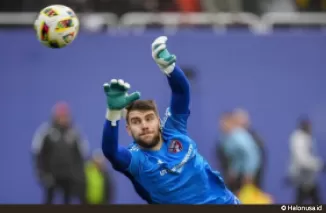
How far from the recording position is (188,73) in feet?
68.7

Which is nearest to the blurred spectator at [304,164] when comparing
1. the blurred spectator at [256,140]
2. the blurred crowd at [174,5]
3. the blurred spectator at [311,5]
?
→ the blurred spectator at [256,140]

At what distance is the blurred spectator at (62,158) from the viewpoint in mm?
19156

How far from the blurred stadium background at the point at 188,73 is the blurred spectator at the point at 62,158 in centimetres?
117

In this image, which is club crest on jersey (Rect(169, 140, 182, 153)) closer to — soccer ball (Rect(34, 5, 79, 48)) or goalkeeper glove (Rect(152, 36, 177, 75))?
goalkeeper glove (Rect(152, 36, 177, 75))

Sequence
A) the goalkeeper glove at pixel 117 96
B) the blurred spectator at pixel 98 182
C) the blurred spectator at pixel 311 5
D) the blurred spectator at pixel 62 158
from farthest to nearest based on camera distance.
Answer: the blurred spectator at pixel 311 5 → the blurred spectator at pixel 98 182 → the blurred spectator at pixel 62 158 → the goalkeeper glove at pixel 117 96

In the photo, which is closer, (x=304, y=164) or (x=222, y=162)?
(x=222, y=162)

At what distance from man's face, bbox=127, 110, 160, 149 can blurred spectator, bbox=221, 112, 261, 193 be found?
9025 mm

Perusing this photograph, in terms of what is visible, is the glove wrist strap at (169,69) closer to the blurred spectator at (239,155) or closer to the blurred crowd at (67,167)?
the blurred spectator at (239,155)

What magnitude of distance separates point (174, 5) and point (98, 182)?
12.1 ft

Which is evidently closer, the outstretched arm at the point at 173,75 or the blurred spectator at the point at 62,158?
the outstretched arm at the point at 173,75

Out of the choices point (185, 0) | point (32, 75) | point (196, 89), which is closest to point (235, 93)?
point (196, 89)

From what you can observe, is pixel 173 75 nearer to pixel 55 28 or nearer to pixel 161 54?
pixel 161 54

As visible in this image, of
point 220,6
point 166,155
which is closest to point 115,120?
point 166,155

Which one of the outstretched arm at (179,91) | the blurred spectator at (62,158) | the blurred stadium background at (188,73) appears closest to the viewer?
the outstretched arm at (179,91)
